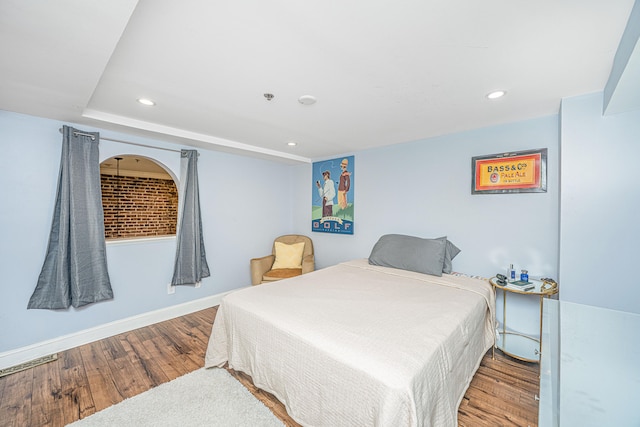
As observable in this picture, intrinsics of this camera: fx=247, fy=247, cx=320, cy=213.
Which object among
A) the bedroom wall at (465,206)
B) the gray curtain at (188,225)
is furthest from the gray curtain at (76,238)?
the bedroom wall at (465,206)

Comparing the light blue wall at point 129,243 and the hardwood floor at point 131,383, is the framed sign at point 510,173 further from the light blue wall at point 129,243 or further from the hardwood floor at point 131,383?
the light blue wall at point 129,243

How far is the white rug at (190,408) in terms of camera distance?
1.55 metres

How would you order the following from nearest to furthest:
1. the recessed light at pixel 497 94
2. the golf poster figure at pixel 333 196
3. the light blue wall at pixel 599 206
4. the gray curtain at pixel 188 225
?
the light blue wall at pixel 599 206 < the recessed light at pixel 497 94 < the gray curtain at pixel 188 225 < the golf poster figure at pixel 333 196

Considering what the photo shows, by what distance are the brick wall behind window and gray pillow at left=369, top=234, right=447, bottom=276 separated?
4024mm

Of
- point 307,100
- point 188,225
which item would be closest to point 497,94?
point 307,100

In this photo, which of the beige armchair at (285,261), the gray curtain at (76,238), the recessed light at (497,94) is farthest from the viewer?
the beige armchair at (285,261)

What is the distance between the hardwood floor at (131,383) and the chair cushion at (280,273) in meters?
1.05

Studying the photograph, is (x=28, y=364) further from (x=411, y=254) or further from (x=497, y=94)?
(x=497, y=94)

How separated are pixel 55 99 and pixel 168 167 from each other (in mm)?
1254

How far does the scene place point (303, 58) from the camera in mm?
1422

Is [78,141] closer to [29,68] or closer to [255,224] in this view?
[29,68]

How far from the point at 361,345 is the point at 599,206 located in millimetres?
2035

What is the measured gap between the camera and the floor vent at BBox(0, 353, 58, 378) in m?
2.03

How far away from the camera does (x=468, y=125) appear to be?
8.34 ft
